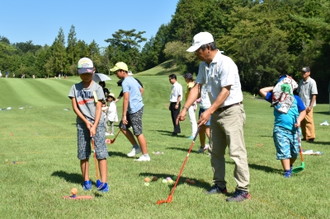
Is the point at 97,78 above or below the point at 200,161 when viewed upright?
above

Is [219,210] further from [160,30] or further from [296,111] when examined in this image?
[160,30]

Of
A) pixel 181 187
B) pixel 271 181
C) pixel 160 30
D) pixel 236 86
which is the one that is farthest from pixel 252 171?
pixel 160 30

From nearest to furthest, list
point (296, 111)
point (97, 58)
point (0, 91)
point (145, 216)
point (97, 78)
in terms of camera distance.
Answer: point (145, 216) < point (296, 111) < point (97, 78) < point (0, 91) < point (97, 58)

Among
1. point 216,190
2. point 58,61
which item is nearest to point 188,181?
point 216,190

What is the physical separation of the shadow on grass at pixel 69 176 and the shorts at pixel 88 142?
83 centimetres

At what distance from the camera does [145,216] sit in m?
4.80

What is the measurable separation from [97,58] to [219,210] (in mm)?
82934

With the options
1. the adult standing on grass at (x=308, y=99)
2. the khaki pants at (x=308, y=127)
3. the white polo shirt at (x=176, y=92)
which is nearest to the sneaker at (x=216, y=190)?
the adult standing on grass at (x=308, y=99)

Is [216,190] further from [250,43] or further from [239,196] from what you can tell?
[250,43]

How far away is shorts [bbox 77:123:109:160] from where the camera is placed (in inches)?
240

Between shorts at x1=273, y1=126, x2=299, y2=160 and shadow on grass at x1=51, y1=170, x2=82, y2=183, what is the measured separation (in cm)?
349

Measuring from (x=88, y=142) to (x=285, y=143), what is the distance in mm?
3423

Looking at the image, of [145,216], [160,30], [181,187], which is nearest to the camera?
[145,216]

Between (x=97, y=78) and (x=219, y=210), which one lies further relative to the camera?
(x=97, y=78)
